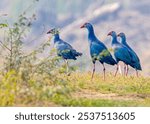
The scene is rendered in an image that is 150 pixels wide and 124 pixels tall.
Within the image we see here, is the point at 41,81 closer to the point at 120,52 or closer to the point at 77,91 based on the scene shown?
the point at 77,91

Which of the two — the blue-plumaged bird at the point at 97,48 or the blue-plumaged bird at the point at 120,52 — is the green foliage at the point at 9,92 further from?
the blue-plumaged bird at the point at 120,52

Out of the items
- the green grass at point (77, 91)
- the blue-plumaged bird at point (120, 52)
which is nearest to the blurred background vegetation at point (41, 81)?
the green grass at point (77, 91)

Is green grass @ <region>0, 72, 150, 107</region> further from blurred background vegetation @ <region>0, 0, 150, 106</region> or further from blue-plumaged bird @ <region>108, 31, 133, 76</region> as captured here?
blue-plumaged bird @ <region>108, 31, 133, 76</region>

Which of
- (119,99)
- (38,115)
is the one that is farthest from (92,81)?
(38,115)

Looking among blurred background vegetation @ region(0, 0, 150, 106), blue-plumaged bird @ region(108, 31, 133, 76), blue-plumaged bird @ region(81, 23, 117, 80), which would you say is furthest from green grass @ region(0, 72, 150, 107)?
blue-plumaged bird @ region(108, 31, 133, 76)

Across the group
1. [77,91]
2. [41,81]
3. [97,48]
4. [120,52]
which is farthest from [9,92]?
[120,52]

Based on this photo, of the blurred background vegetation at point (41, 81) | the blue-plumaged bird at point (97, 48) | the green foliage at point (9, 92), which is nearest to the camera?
the green foliage at point (9, 92)

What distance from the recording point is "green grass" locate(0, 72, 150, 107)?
14.1m

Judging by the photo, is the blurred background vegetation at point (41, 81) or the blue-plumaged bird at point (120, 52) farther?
the blue-plumaged bird at point (120, 52)

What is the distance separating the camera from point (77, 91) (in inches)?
697

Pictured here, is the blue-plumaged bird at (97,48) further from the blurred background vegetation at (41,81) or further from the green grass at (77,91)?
the blurred background vegetation at (41,81)

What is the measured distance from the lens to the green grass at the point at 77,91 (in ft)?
46.2

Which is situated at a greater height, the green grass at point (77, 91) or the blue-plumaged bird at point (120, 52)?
the blue-plumaged bird at point (120, 52)

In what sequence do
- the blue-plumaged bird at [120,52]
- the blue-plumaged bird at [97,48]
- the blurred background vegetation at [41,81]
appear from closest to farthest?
the blurred background vegetation at [41,81]
the blue-plumaged bird at [97,48]
the blue-plumaged bird at [120,52]
